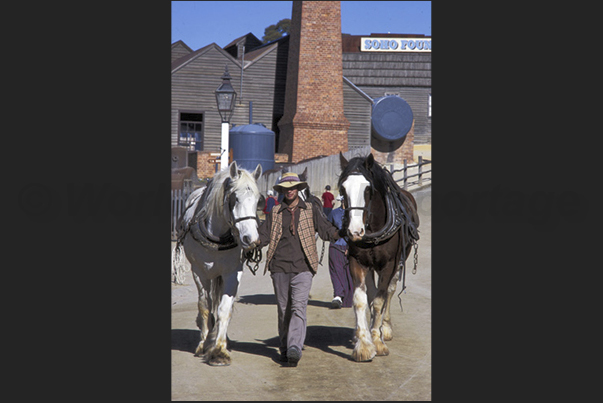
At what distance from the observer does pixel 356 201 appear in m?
6.67

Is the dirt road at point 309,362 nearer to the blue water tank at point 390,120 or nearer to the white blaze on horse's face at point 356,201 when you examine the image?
the white blaze on horse's face at point 356,201

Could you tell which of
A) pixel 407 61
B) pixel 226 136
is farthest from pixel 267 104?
pixel 226 136

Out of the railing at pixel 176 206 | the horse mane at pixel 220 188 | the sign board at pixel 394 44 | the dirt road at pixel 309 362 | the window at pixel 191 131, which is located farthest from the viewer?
the sign board at pixel 394 44

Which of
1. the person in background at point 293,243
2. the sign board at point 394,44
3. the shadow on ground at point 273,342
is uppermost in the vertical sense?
Result: the sign board at point 394,44

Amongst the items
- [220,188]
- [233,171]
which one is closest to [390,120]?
[220,188]

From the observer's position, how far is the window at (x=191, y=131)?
107 ft

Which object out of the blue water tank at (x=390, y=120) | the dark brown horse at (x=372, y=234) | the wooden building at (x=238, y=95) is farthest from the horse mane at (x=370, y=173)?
the blue water tank at (x=390, y=120)

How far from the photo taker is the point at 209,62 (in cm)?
3275

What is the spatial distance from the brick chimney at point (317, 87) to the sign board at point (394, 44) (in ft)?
50.1

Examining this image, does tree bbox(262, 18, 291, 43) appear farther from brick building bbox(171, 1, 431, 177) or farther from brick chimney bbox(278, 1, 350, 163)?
brick chimney bbox(278, 1, 350, 163)
